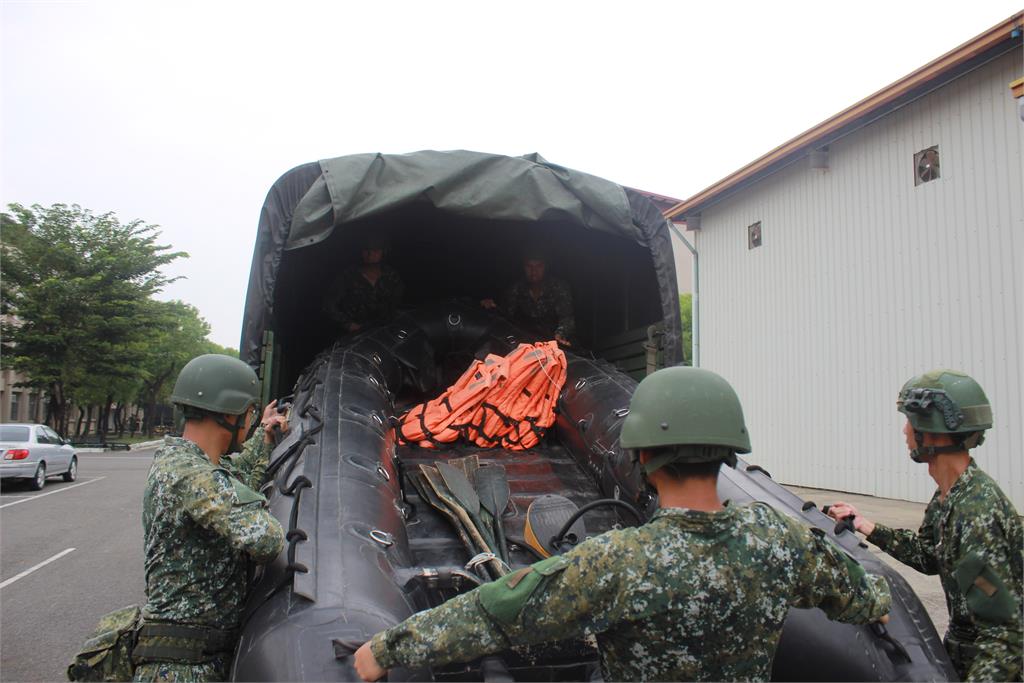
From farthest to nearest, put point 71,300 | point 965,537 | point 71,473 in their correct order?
point 71,300 < point 71,473 < point 965,537

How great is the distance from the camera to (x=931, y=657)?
2.34 metres

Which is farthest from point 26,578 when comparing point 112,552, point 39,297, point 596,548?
point 39,297

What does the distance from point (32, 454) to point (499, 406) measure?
11.8 metres

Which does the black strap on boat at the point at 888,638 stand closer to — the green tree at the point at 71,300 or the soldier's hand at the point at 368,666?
the soldier's hand at the point at 368,666

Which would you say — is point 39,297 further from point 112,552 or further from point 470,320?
point 470,320

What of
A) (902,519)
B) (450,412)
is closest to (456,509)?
(450,412)

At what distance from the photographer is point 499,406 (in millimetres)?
4473

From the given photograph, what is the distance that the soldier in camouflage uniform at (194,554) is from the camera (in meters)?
2.10

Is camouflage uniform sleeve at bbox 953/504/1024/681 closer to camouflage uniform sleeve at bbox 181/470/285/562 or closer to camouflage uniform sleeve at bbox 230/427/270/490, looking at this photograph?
camouflage uniform sleeve at bbox 181/470/285/562

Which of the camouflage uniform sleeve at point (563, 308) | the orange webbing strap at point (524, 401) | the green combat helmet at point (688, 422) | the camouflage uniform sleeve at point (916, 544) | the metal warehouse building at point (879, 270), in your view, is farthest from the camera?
the metal warehouse building at point (879, 270)

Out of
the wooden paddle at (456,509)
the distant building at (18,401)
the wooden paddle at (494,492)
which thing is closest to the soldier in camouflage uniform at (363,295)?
the wooden paddle at (456,509)

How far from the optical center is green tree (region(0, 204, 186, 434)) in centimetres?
2159

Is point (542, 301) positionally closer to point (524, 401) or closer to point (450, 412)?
point (524, 401)

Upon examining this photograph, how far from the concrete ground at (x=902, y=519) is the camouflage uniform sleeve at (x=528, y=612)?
3.47 m
